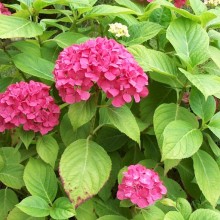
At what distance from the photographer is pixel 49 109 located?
159cm

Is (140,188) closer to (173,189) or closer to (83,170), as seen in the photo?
(83,170)

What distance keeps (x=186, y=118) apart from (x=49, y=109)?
20.1 inches

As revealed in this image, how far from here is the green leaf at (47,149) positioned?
1.58 m

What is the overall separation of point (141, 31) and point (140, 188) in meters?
0.72

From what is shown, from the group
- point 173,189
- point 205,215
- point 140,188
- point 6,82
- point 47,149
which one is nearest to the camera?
point 140,188

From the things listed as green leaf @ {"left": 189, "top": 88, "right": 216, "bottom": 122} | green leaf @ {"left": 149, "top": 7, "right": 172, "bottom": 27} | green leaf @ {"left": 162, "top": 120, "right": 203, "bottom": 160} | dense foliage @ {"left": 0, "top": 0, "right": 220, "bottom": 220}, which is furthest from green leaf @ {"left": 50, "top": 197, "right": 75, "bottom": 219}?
green leaf @ {"left": 149, "top": 7, "right": 172, "bottom": 27}

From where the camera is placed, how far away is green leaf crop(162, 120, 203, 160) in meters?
1.53

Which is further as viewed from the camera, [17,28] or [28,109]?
[17,28]

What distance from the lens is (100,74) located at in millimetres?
1421

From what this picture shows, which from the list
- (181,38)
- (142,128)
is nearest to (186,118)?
(142,128)

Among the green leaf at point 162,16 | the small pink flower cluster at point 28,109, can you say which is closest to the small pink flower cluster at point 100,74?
Result: the small pink flower cluster at point 28,109

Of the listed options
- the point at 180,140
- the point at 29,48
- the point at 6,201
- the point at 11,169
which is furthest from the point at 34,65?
the point at 180,140

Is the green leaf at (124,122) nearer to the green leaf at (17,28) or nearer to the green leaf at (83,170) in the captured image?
the green leaf at (83,170)

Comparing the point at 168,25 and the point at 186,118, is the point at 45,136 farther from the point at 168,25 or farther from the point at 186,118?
the point at 168,25
